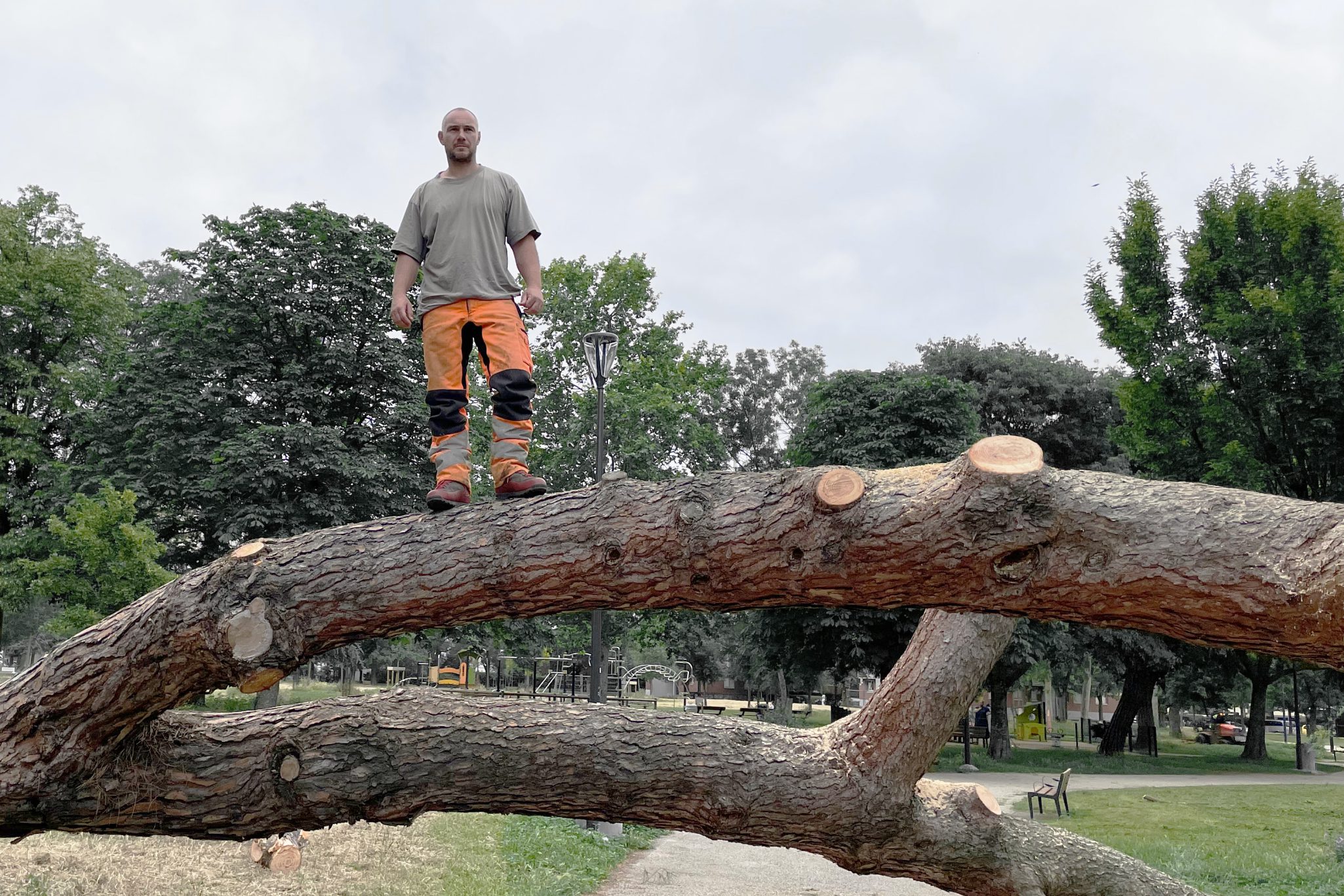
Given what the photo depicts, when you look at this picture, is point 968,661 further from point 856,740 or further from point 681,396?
point 681,396

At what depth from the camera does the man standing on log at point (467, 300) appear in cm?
434

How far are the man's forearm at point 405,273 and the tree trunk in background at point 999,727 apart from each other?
25375 mm

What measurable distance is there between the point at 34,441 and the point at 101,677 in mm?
26555

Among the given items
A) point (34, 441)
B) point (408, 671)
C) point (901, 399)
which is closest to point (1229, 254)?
point (901, 399)

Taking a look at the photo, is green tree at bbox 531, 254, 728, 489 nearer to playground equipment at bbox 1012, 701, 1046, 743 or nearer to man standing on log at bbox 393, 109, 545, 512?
playground equipment at bbox 1012, 701, 1046, 743

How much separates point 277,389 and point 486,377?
20603 millimetres

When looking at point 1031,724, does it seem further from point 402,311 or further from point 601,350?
point 402,311

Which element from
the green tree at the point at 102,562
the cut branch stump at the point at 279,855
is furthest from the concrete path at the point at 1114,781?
the green tree at the point at 102,562

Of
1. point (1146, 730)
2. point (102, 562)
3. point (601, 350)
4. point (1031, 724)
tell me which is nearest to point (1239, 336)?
point (601, 350)

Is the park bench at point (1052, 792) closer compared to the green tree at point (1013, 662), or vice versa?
the park bench at point (1052, 792)

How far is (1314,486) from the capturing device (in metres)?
18.8

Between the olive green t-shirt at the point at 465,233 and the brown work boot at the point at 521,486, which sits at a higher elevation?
the olive green t-shirt at the point at 465,233

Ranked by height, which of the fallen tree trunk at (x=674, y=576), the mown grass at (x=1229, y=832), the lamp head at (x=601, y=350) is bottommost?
the mown grass at (x=1229, y=832)

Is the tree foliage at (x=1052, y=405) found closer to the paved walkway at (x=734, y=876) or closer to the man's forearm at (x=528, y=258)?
the paved walkway at (x=734, y=876)
